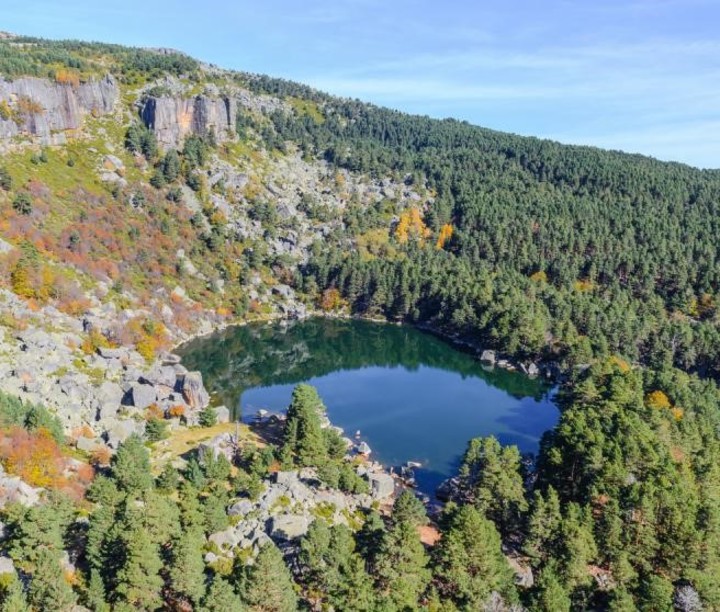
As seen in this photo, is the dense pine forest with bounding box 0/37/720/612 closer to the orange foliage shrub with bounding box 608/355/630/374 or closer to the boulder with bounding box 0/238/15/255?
the orange foliage shrub with bounding box 608/355/630/374

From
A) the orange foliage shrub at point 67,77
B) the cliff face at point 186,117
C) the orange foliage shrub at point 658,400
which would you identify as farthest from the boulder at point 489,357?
the orange foliage shrub at point 67,77

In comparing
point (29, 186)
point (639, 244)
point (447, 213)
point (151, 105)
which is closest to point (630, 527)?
point (29, 186)

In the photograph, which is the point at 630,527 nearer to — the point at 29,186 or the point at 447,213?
the point at 29,186

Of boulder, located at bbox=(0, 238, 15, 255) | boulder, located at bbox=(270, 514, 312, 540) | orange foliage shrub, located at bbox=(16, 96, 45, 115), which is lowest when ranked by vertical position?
boulder, located at bbox=(270, 514, 312, 540)

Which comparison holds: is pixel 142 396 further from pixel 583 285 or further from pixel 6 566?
pixel 583 285

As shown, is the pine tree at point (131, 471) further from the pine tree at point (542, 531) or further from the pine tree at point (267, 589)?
the pine tree at point (542, 531)

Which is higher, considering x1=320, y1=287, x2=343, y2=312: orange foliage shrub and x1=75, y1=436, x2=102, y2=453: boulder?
x1=320, y1=287, x2=343, y2=312: orange foliage shrub

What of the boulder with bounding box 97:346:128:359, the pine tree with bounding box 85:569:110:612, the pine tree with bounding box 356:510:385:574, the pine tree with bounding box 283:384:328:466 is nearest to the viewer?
the pine tree with bounding box 85:569:110:612

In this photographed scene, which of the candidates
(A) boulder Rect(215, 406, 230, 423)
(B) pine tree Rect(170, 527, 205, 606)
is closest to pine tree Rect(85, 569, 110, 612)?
(B) pine tree Rect(170, 527, 205, 606)
